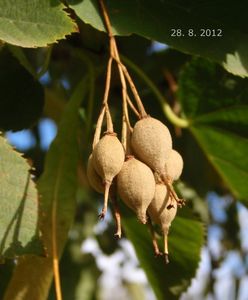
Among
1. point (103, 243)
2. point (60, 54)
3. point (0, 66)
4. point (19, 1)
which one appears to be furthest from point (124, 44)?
point (103, 243)

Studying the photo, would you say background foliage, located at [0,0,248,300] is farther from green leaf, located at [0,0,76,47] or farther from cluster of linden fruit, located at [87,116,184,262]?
cluster of linden fruit, located at [87,116,184,262]

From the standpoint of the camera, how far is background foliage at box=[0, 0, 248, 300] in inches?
32.7

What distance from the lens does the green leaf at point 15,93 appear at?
3.46 ft

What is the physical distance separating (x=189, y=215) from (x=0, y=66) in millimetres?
415

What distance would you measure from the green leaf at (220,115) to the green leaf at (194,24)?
0.38 feet

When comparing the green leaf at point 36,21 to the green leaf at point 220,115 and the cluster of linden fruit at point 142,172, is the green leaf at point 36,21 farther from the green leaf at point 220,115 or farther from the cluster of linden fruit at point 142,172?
the green leaf at point 220,115

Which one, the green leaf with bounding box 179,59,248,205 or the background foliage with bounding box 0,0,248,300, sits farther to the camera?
the green leaf with bounding box 179,59,248,205

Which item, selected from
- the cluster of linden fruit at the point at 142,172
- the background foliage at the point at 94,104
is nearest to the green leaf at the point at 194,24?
the background foliage at the point at 94,104

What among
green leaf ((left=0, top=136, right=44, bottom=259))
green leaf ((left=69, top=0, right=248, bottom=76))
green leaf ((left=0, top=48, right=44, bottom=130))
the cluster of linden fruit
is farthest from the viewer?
green leaf ((left=0, top=48, right=44, bottom=130))

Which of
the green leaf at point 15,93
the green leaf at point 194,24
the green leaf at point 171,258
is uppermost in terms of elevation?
the green leaf at point 194,24

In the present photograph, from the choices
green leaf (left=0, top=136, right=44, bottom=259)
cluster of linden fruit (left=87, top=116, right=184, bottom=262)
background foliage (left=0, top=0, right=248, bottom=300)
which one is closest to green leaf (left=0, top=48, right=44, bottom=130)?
background foliage (left=0, top=0, right=248, bottom=300)

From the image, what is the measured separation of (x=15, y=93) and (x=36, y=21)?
256 mm

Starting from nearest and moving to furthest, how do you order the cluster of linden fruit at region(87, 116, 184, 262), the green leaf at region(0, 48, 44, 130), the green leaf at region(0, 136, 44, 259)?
1. the cluster of linden fruit at region(87, 116, 184, 262)
2. the green leaf at region(0, 136, 44, 259)
3. the green leaf at region(0, 48, 44, 130)

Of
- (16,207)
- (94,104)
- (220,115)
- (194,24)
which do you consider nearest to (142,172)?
(16,207)
